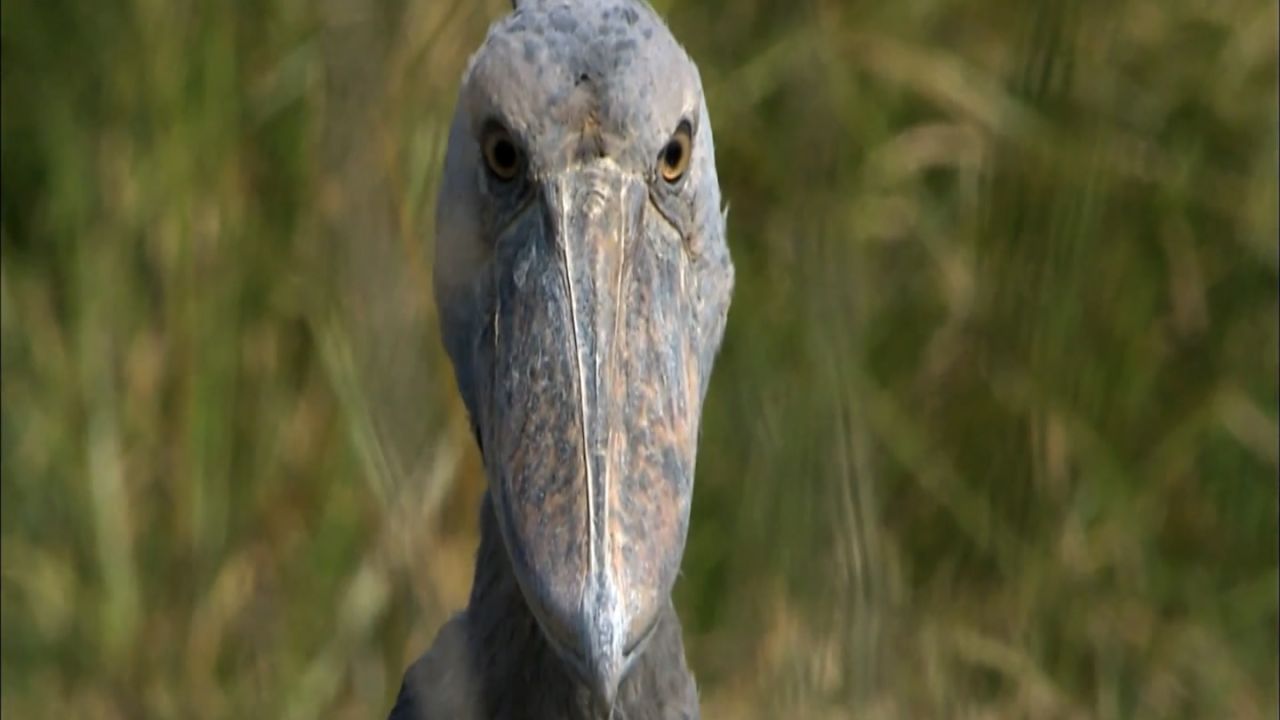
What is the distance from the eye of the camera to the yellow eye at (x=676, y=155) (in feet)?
5.45

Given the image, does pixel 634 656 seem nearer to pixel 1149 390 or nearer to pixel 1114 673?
pixel 1114 673

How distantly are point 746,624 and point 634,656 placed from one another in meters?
1.62

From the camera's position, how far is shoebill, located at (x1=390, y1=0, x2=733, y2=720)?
1446mm

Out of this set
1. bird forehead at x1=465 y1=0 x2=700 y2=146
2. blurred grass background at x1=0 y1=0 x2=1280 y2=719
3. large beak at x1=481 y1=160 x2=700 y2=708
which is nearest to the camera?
large beak at x1=481 y1=160 x2=700 y2=708

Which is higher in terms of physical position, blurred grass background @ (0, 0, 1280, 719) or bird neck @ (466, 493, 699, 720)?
bird neck @ (466, 493, 699, 720)

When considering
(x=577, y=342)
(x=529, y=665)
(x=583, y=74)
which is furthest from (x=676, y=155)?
(x=529, y=665)

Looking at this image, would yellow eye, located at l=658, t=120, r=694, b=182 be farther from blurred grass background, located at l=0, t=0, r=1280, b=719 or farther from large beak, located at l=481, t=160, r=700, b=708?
blurred grass background, located at l=0, t=0, r=1280, b=719

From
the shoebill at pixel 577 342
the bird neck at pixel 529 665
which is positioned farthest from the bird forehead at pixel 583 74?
the bird neck at pixel 529 665

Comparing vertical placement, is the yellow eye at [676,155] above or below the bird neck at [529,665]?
above

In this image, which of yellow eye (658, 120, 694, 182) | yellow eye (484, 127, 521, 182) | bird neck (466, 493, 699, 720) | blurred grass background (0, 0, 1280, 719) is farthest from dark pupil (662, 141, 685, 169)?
blurred grass background (0, 0, 1280, 719)

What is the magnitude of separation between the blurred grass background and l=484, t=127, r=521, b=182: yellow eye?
0.95 m

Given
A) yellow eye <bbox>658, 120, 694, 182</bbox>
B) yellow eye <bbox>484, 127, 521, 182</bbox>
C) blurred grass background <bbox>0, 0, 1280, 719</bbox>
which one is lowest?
blurred grass background <bbox>0, 0, 1280, 719</bbox>

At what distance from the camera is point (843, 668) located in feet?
6.37

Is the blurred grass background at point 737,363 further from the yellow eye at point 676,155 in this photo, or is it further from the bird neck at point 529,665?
the yellow eye at point 676,155
